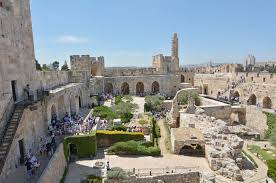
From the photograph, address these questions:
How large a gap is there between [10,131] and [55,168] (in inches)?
118

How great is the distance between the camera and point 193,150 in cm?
2028

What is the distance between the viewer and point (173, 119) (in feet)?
90.4

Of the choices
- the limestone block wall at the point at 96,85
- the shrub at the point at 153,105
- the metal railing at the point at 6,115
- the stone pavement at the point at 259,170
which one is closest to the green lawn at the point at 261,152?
the stone pavement at the point at 259,170

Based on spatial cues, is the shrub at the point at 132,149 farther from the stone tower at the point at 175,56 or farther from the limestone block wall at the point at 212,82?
the stone tower at the point at 175,56

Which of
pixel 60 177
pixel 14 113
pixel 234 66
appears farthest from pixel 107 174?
pixel 234 66

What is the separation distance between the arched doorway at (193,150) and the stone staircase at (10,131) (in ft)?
38.6

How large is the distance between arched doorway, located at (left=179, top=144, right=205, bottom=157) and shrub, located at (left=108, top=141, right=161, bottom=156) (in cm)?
191

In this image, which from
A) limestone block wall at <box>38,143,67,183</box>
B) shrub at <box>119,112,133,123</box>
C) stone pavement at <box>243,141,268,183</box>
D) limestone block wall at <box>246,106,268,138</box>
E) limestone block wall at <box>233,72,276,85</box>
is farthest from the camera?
limestone block wall at <box>233,72,276,85</box>

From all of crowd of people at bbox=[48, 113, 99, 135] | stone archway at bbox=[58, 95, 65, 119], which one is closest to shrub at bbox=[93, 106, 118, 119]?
crowd of people at bbox=[48, 113, 99, 135]

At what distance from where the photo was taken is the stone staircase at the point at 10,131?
11286mm

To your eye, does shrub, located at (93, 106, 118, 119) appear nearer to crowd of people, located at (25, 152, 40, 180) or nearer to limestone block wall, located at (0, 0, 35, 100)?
limestone block wall, located at (0, 0, 35, 100)

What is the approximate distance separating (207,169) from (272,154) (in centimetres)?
805

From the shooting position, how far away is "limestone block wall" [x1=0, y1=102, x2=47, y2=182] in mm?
12184

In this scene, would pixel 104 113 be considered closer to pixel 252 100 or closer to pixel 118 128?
pixel 118 128
